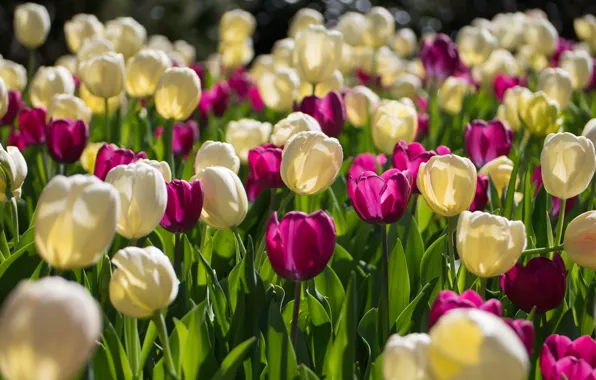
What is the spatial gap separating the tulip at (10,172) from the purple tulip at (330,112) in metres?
0.95

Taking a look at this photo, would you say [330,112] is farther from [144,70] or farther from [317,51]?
[144,70]

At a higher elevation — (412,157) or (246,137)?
(412,157)

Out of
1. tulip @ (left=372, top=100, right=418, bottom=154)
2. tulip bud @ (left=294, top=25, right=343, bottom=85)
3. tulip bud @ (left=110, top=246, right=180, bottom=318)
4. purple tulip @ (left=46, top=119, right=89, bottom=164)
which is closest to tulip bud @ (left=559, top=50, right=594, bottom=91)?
tulip bud @ (left=294, top=25, right=343, bottom=85)

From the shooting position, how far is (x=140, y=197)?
1.26 metres

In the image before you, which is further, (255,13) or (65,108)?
(255,13)

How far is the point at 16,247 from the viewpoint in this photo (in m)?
1.66

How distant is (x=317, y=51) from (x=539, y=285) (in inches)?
58.7

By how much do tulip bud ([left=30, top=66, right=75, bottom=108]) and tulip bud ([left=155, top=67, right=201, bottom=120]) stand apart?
610mm

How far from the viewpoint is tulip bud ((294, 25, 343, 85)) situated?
2.67 m

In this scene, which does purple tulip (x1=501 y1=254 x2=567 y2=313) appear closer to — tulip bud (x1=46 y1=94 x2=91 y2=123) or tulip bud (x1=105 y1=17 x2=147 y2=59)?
tulip bud (x1=46 y1=94 x2=91 y2=123)

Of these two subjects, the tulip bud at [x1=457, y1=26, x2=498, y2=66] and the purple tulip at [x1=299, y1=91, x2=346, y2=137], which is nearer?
the purple tulip at [x1=299, y1=91, x2=346, y2=137]

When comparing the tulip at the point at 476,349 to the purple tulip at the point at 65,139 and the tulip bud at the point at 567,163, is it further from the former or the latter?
the purple tulip at the point at 65,139

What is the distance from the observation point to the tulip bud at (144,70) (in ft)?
8.36

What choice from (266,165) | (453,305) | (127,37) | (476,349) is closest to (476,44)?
(127,37)
